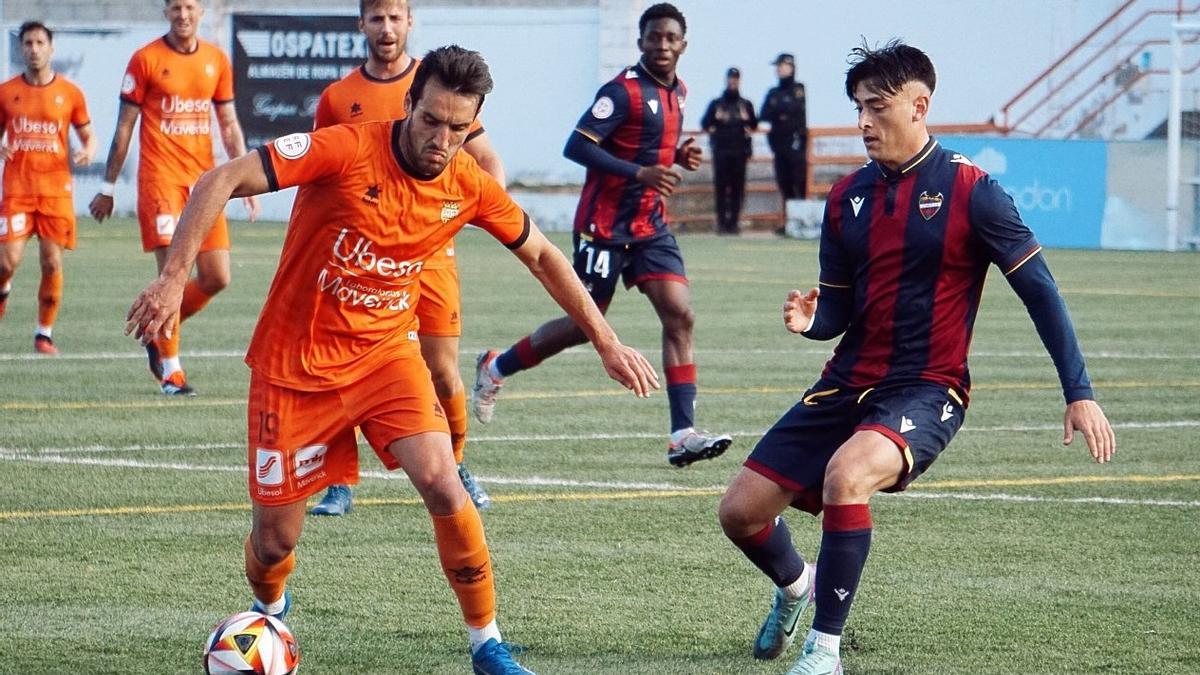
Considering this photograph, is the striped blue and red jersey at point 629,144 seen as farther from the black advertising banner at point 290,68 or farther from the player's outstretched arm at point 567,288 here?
the black advertising banner at point 290,68

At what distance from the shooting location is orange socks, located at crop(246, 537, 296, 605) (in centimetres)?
534

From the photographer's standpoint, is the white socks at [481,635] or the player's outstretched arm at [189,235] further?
the white socks at [481,635]

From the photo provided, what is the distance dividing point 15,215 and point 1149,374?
791 centimetres

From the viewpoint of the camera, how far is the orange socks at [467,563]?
5.02 metres

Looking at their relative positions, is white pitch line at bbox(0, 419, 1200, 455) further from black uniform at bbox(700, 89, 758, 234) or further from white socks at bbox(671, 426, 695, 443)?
black uniform at bbox(700, 89, 758, 234)

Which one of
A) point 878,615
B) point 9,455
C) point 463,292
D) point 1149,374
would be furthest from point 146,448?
point 463,292

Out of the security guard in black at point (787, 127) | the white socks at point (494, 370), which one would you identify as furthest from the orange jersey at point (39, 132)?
the security guard in black at point (787, 127)

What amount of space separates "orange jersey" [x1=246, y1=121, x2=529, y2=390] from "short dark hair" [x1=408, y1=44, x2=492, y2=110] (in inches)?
8.3

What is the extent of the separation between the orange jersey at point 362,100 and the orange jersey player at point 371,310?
243 cm

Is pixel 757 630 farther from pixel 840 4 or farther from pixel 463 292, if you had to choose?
pixel 840 4

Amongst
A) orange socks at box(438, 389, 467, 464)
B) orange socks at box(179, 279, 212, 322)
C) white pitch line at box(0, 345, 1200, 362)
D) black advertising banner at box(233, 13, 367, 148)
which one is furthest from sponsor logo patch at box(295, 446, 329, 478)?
black advertising banner at box(233, 13, 367, 148)

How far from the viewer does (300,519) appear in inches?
209

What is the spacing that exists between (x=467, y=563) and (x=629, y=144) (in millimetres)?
4786

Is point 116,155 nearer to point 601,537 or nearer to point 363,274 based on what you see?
point 601,537
